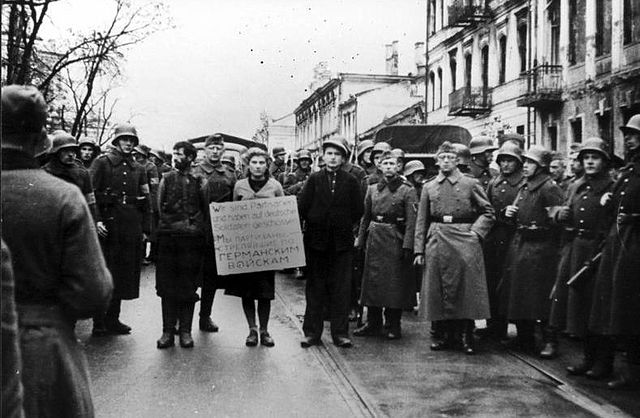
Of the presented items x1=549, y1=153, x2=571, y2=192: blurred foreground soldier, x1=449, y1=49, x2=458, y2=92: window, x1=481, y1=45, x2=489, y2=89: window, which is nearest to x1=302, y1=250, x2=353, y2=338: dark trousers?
x1=549, y1=153, x2=571, y2=192: blurred foreground soldier

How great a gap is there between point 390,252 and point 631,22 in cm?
1388

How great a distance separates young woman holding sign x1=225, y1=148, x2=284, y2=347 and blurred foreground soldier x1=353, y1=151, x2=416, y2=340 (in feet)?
4.17

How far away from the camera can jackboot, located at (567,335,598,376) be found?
745 centimetres

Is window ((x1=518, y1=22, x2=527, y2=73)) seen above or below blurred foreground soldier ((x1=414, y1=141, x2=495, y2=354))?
above

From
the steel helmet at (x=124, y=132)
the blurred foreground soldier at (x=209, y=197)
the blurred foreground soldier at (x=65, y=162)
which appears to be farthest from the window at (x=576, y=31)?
the blurred foreground soldier at (x=65, y=162)

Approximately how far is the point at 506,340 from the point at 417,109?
33138 millimetres

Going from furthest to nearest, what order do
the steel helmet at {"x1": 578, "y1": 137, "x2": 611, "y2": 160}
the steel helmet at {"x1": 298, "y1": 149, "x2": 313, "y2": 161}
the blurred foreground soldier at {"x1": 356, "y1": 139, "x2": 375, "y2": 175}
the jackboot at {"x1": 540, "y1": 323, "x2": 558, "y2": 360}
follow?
1. the steel helmet at {"x1": 298, "y1": 149, "x2": 313, "y2": 161}
2. the blurred foreground soldier at {"x1": 356, "y1": 139, "x2": 375, "y2": 175}
3. the jackboot at {"x1": 540, "y1": 323, "x2": 558, "y2": 360}
4. the steel helmet at {"x1": 578, "y1": 137, "x2": 611, "y2": 160}

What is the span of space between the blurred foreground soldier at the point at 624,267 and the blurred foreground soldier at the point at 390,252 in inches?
99.8

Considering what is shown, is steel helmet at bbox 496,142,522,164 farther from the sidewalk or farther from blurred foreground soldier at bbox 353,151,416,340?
the sidewalk

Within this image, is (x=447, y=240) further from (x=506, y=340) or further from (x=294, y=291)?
(x=294, y=291)

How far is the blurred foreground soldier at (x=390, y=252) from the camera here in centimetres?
927

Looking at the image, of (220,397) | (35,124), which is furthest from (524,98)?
(35,124)

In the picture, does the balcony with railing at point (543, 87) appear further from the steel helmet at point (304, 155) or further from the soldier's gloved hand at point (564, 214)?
the soldier's gloved hand at point (564, 214)

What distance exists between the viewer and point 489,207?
8.67m
